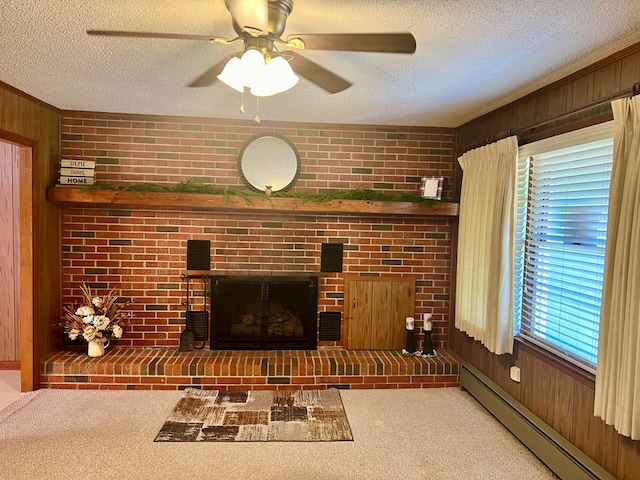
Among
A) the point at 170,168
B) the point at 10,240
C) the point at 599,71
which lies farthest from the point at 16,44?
the point at 599,71

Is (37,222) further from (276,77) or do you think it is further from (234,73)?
(276,77)

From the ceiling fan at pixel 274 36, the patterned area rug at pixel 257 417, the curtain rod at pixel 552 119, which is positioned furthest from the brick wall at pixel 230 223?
the ceiling fan at pixel 274 36

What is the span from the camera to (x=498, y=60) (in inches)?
91.6

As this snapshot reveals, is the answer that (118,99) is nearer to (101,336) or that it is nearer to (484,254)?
(101,336)

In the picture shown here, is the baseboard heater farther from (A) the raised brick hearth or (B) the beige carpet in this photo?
(A) the raised brick hearth

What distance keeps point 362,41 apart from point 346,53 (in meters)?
0.69

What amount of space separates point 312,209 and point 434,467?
2123mm

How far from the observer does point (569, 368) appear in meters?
2.46

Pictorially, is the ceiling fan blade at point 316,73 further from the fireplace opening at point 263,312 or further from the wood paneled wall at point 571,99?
the fireplace opening at point 263,312

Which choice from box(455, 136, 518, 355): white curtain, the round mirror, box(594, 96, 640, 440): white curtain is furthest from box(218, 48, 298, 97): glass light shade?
the round mirror

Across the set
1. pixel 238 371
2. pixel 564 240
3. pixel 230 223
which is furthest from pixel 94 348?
pixel 564 240

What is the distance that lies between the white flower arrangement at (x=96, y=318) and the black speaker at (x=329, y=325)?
1.78m

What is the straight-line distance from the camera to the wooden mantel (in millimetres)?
3590

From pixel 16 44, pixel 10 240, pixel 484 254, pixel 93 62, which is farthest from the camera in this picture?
pixel 10 240
